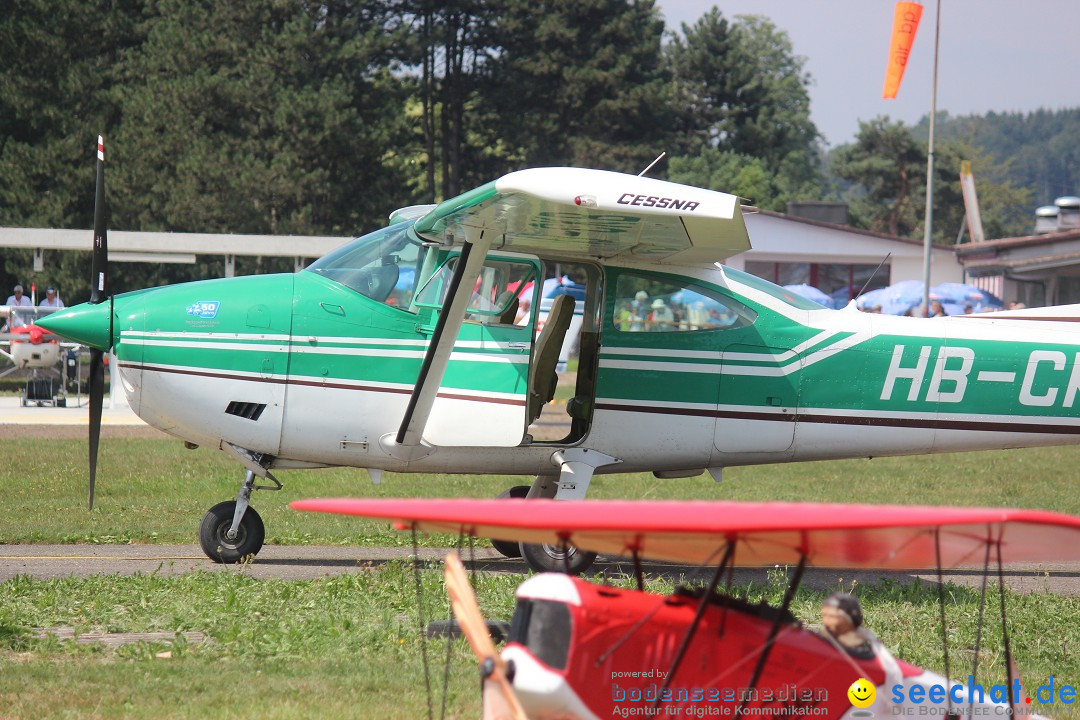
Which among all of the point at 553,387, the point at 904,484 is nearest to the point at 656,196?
the point at 553,387

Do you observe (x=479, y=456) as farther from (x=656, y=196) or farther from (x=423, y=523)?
(x=423, y=523)

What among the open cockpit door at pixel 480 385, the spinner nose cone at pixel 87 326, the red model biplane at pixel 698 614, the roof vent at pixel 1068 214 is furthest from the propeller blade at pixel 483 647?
the roof vent at pixel 1068 214

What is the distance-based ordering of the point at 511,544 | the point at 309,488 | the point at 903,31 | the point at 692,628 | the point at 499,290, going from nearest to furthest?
the point at 692,628
the point at 499,290
the point at 511,544
the point at 309,488
the point at 903,31

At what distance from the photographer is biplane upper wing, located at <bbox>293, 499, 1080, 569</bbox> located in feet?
12.9

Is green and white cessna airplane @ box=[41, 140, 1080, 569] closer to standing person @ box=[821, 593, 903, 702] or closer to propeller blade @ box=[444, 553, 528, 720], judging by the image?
standing person @ box=[821, 593, 903, 702]

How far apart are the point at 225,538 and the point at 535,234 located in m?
3.48

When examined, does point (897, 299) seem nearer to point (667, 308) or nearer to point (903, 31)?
point (903, 31)

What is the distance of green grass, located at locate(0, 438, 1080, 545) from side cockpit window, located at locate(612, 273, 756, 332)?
9.75ft

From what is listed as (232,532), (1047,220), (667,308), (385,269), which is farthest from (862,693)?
(1047,220)

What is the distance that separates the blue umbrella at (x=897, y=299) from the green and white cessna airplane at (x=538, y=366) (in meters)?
22.4

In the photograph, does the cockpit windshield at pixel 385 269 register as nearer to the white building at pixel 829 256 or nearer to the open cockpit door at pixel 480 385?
the open cockpit door at pixel 480 385

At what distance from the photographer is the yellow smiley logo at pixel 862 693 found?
4477 millimetres

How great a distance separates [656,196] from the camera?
7523 mm

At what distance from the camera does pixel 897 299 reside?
109 feet
